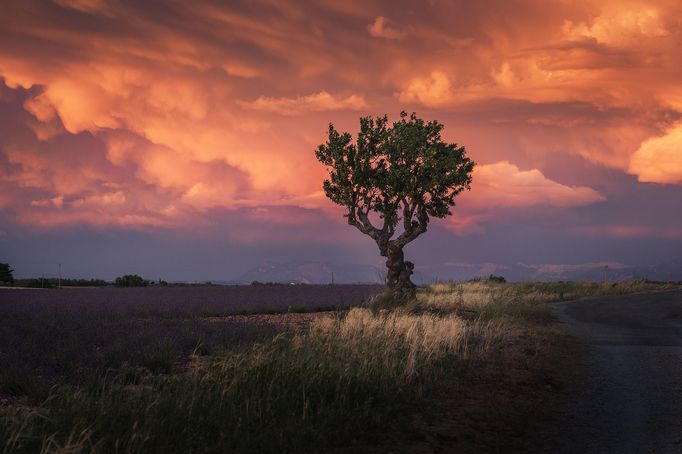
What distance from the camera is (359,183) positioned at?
1171 inches

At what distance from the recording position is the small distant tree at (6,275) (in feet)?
187

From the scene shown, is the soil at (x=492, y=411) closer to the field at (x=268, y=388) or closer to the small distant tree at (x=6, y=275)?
the field at (x=268, y=388)

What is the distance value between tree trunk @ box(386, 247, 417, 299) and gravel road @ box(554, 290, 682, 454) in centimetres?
978

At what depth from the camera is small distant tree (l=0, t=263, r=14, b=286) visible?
56.9m

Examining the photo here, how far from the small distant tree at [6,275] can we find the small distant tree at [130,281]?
9.82 meters

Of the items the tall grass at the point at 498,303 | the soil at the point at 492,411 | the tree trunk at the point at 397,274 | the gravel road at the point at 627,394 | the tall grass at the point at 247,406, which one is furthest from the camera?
the tree trunk at the point at 397,274

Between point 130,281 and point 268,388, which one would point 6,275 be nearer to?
point 130,281

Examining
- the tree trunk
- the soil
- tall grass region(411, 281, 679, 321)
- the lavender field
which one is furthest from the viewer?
the tree trunk

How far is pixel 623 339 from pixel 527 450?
1285cm

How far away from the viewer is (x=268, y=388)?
9344mm

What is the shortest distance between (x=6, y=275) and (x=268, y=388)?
57858 mm

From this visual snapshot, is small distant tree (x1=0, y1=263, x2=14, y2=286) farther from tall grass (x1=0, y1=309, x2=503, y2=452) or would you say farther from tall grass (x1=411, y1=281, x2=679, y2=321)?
tall grass (x1=0, y1=309, x2=503, y2=452)

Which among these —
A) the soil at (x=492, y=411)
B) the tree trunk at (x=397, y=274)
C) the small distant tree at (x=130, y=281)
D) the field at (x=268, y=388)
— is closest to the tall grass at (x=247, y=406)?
the field at (x=268, y=388)

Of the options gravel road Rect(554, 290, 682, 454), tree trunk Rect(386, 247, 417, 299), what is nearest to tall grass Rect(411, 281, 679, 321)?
tree trunk Rect(386, 247, 417, 299)
